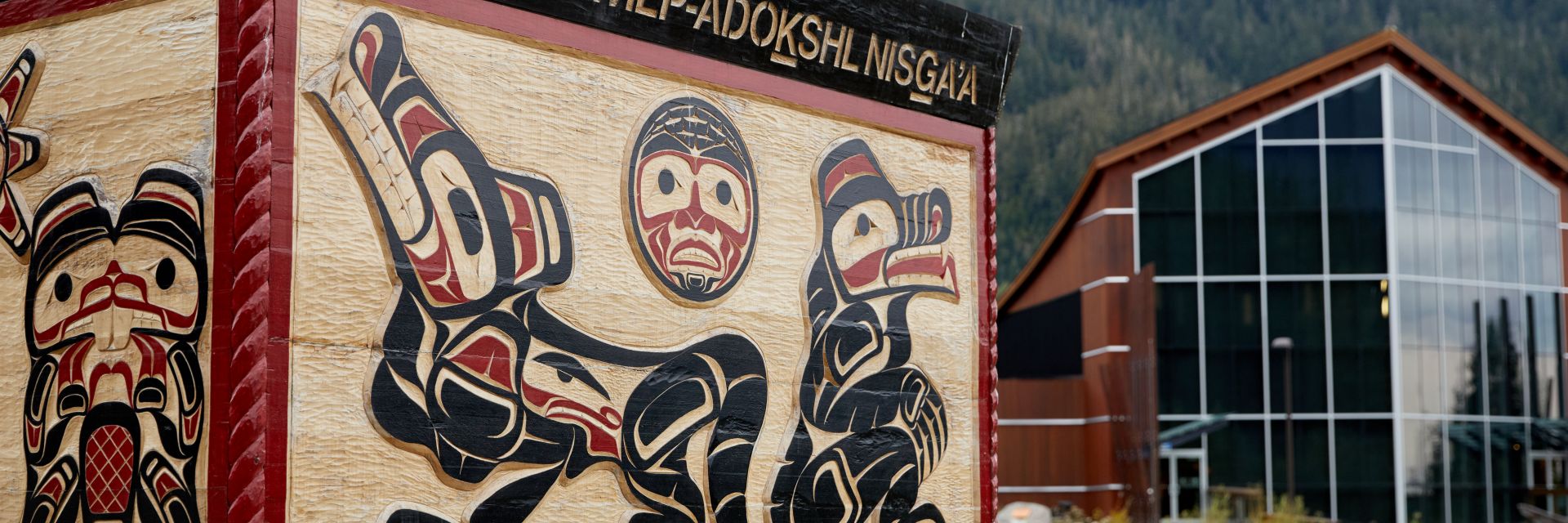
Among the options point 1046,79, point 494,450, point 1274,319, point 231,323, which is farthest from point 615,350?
point 1046,79

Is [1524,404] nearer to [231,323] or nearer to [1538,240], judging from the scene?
[1538,240]

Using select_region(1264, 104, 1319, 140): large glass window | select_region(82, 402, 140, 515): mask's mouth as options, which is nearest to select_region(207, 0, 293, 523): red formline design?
select_region(82, 402, 140, 515): mask's mouth

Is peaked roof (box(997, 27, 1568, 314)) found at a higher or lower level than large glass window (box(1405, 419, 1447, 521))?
higher

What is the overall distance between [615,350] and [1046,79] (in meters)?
93.9

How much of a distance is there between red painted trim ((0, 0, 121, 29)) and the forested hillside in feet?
262

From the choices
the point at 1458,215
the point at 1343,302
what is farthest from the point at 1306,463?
the point at 1458,215

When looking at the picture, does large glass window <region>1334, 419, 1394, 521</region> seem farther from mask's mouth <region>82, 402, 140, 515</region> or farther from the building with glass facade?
mask's mouth <region>82, 402, 140, 515</region>

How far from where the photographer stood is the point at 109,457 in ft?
16.6

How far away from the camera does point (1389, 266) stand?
31812 mm

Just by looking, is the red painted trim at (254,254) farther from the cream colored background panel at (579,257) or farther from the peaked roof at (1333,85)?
the peaked roof at (1333,85)

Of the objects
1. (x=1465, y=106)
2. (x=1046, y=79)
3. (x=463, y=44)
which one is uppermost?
(x=1046, y=79)

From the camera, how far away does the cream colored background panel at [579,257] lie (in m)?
4.98

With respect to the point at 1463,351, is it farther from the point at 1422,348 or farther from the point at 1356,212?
the point at 1356,212

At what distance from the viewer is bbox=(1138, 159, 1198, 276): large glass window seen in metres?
32.3
